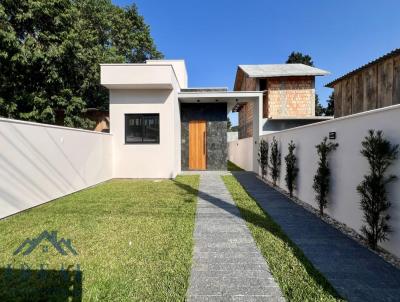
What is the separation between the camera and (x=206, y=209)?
18.1 ft

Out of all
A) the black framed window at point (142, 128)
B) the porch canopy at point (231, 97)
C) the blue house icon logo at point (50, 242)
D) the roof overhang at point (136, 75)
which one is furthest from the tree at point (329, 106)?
the blue house icon logo at point (50, 242)

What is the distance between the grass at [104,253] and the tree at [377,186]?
2.58 m

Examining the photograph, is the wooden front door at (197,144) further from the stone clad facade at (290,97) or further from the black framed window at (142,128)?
the stone clad facade at (290,97)

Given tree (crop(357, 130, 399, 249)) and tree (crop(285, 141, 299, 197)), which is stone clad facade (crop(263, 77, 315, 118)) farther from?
tree (crop(357, 130, 399, 249))

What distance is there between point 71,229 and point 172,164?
607cm

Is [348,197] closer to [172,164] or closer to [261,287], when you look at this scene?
[261,287]

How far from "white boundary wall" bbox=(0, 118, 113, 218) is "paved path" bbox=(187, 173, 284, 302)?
12.7 feet

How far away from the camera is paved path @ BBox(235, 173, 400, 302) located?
2.39 meters

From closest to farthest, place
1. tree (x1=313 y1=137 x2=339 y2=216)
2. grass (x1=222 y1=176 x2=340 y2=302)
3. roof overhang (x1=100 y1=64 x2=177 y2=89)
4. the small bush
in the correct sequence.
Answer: grass (x1=222 y1=176 x2=340 y2=302) → tree (x1=313 y1=137 x2=339 y2=216) → roof overhang (x1=100 y1=64 x2=177 y2=89) → the small bush

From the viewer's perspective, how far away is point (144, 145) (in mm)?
10039

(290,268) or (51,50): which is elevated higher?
(51,50)

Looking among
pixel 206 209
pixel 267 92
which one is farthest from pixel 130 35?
pixel 206 209

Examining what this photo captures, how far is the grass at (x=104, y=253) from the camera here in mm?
2406

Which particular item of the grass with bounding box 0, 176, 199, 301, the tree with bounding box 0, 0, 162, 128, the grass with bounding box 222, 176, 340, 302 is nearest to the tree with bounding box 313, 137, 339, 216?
the grass with bounding box 222, 176, 340, 302
